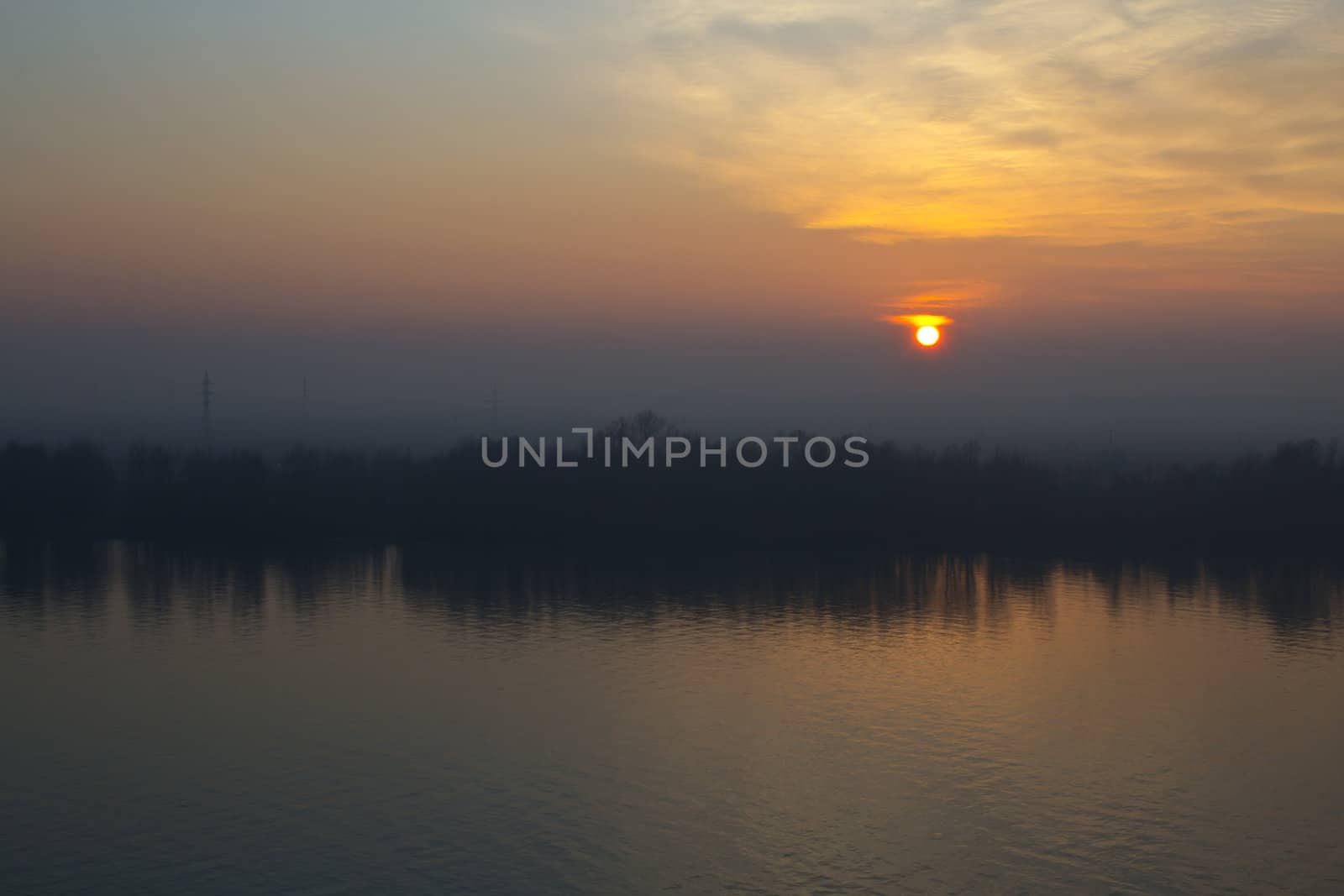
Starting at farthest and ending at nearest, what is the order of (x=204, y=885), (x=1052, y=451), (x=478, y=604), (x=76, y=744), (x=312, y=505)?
1. (x=1052, y=451)
2. (x=312, y=505)
3. (x=478, y=604)
4. (x=76, y=744)
5. (x=204, y=885)

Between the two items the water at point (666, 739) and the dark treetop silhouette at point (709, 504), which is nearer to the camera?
the water at point (666, 739)

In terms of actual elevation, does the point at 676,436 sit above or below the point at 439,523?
above

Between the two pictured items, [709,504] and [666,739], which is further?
[709,504]

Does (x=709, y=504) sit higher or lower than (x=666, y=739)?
higher

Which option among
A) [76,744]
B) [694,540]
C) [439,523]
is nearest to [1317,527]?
[694,540]

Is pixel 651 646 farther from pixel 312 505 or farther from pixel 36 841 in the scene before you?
pixel 312 505

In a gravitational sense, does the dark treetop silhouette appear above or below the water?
above

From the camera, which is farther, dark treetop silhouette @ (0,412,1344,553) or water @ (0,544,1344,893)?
dark treetop silhouette @ (0,412,1344,553)

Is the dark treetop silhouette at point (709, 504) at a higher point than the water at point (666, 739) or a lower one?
higher
